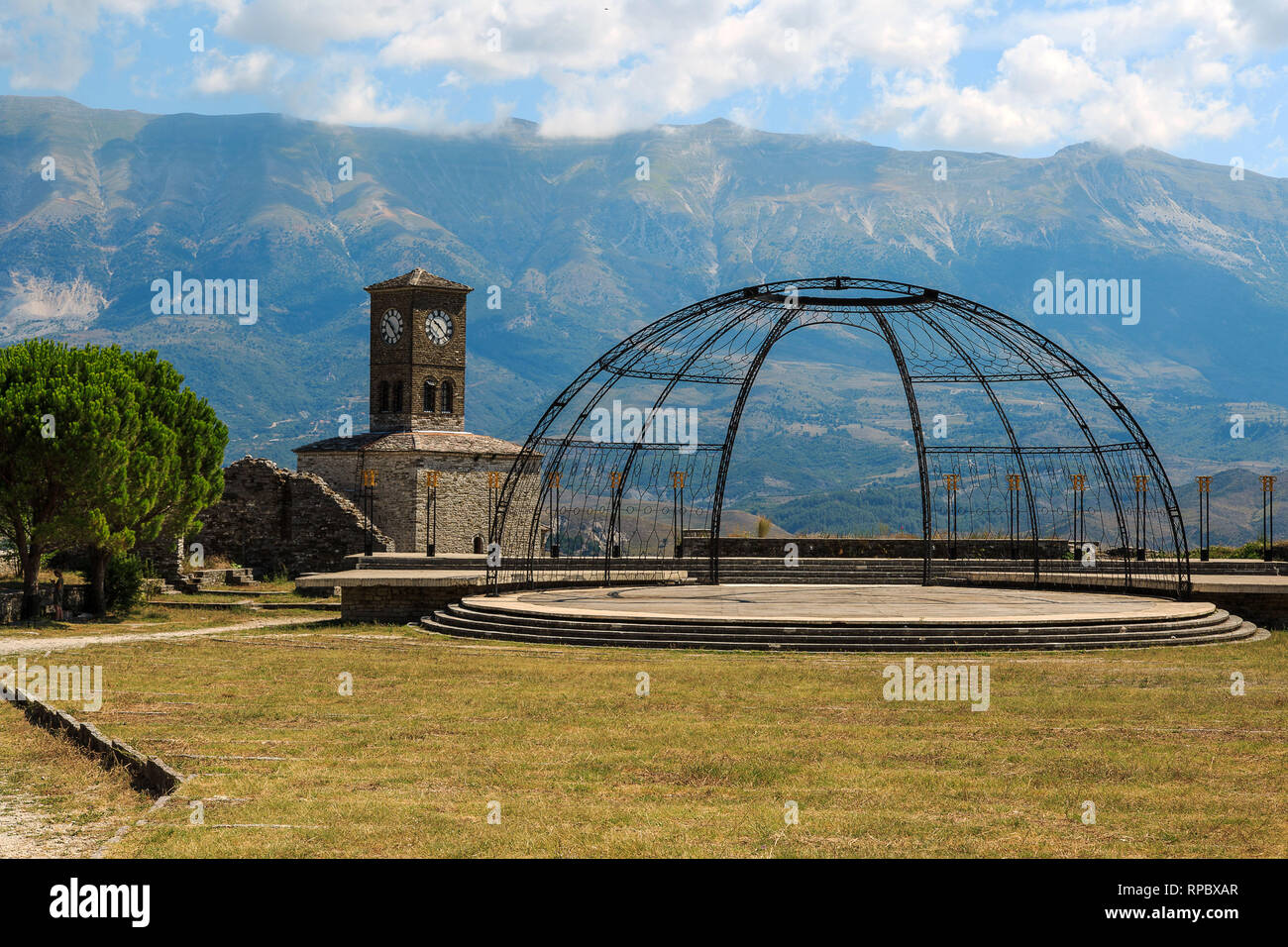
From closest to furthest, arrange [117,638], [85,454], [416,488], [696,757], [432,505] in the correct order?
[696,757] < [117,638] < [85,454] < [432,505] < [416,488]

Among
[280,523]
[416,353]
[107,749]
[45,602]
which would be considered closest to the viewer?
[107,749]

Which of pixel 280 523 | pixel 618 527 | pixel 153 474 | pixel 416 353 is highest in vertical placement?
pixel 416 353

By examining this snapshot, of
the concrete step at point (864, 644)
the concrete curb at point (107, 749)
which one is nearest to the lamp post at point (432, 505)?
the concrete step at point (864, 644)

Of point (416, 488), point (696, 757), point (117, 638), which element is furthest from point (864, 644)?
point (416, 488)

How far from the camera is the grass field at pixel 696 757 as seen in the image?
30.7 feet

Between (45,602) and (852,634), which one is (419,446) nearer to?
(45,602)

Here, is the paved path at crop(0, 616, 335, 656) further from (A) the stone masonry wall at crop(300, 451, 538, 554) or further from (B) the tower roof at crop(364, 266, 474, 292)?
(B) the tower roof at crop(364, 266, 474, 292)

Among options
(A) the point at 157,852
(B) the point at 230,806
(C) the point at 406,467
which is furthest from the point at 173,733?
(C) the point at 406,467

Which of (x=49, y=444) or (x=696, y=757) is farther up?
(x=49, y=444)

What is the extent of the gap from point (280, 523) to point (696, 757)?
36.0 meters

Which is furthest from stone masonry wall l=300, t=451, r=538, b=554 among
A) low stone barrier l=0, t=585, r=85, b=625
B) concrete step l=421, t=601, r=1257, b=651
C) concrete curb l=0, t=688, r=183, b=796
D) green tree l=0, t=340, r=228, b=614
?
concrete curb l=0, t=688, r=183, b=796

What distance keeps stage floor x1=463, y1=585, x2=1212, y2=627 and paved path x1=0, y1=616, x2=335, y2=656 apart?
15.3ft

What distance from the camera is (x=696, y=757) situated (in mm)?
12469
